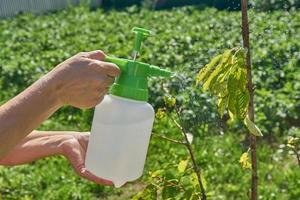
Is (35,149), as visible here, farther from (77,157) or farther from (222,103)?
(222,103)

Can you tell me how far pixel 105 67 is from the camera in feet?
4.02

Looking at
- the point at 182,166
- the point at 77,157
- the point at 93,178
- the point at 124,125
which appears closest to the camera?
the point at 124,125

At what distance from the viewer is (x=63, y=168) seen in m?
4.34

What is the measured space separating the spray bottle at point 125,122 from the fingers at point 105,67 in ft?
0.19

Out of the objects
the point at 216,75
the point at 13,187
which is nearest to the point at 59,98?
the point at 216,75

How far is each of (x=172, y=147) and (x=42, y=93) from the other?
334 cm

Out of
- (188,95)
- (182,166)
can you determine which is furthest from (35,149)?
(188,95)

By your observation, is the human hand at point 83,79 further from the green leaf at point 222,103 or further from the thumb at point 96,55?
the green leaf at point 222,103

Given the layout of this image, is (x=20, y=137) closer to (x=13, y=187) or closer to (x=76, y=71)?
(x=76, y=71)

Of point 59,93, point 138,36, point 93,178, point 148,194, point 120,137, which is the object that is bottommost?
point 148,194

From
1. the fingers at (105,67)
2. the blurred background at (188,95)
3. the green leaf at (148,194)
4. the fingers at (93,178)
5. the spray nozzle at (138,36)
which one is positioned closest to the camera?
the fingers at (105,67)

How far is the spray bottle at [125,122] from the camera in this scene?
1307 mm

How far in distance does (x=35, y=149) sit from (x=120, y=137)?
1.41 feet

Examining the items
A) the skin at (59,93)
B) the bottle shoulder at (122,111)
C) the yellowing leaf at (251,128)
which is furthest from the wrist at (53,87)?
the yellowing leaf at (251,128)
